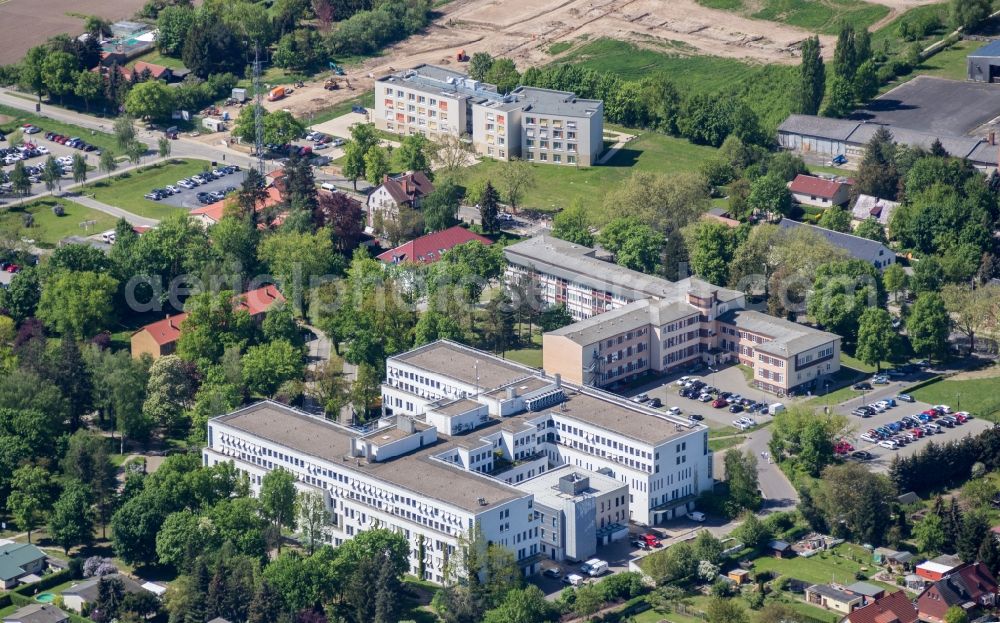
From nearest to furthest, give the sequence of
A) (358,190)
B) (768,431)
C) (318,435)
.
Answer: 1. (318,435)
2. (768,431)
3. (358,190)

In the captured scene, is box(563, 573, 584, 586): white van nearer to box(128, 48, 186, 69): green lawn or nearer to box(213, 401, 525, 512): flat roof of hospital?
box(213, 401, 525, 512): flat roof of hospital

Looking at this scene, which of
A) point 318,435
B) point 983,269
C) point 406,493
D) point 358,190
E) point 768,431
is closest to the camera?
point 406,493

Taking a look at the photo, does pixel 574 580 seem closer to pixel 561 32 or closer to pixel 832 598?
pixel 832 598

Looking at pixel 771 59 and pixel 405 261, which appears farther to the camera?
pixel 771 59

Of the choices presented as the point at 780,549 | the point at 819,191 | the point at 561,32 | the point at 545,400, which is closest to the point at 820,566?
the point at 780,549

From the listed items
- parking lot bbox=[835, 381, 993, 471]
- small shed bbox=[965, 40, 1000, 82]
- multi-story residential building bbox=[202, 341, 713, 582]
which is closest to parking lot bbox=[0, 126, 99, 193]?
multi-story residential building bbox=[202, 341, 713, 582]

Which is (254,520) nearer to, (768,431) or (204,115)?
(768,431)

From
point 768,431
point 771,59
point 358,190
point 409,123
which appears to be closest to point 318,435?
point 768,431

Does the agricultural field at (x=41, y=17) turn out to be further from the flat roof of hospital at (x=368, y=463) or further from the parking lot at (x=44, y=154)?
the flat roof of hospital at (x=368, y=463)
